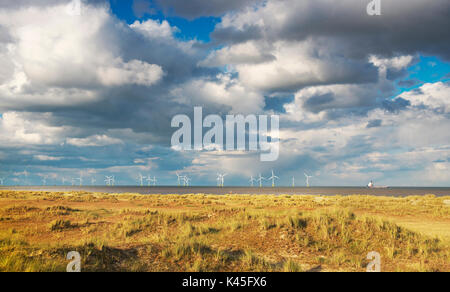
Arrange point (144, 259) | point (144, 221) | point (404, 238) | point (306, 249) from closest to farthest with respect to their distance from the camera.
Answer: point (144, 259), point (306, 249), point (404, 238), point (144, 221)

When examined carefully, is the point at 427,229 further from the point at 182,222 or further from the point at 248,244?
the point at 182,222

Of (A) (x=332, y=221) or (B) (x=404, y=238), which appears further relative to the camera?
(A) (x=332, y=221)

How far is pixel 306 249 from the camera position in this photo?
53.5ft

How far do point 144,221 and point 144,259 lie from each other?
32.2 feet

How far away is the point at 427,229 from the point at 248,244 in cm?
1632
